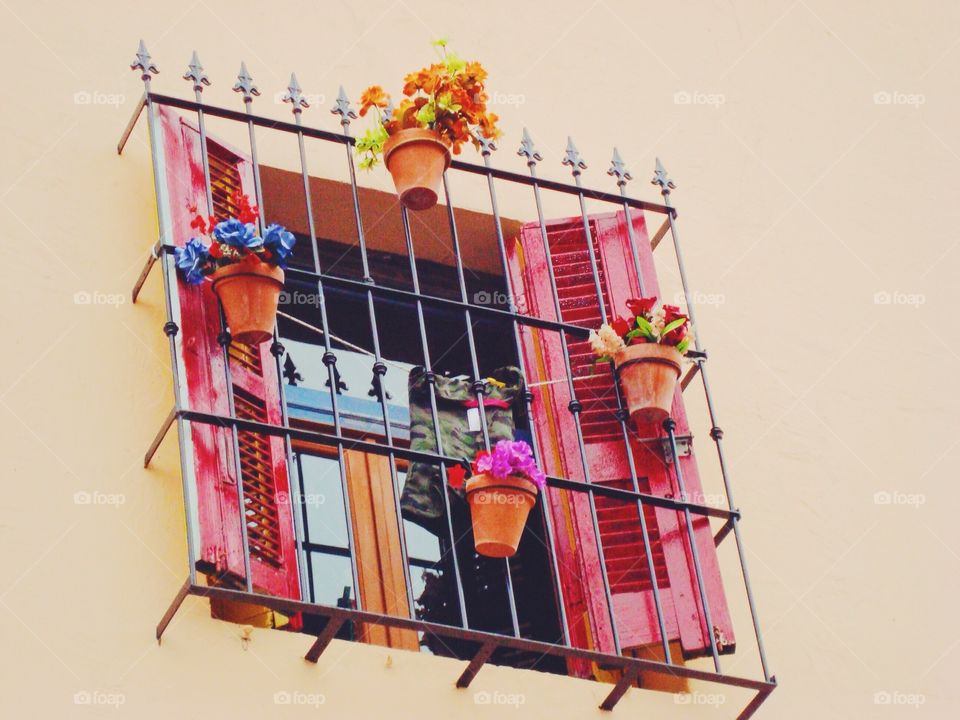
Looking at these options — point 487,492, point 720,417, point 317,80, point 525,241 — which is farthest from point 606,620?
point 317,80

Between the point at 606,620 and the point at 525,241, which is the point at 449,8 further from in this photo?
the point at 606,620

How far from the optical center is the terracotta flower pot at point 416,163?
5.04 metres

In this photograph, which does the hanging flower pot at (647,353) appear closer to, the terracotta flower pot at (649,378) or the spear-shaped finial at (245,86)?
the terracotta flower pot at (649,378)

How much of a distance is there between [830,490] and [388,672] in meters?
1.81

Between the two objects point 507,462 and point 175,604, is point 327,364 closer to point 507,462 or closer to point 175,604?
point 507,462

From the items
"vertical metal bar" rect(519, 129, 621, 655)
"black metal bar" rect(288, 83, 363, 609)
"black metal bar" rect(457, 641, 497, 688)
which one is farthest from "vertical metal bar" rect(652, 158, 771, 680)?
"black metal bar" rect(288, 83, 363, 609)

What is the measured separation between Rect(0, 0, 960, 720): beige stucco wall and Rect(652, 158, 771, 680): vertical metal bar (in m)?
0.17

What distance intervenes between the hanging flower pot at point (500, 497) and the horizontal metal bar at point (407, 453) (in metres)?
0.14

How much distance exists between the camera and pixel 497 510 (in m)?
4.57

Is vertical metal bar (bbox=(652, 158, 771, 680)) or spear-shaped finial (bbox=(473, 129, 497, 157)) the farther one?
spear-shaped finial (bbox=(473, 129, 497, 157))

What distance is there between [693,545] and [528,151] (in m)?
1.38

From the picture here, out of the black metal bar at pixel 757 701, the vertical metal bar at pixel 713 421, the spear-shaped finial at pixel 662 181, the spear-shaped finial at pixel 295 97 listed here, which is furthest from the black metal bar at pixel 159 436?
the spear-shaped finial at pixel 662 181

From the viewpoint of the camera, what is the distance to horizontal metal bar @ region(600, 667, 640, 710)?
15.0ft

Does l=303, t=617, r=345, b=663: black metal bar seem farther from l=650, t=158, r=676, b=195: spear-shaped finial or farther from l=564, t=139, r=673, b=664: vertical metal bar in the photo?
l=650, t=158, r=676, b=195: spear-shaped finial
